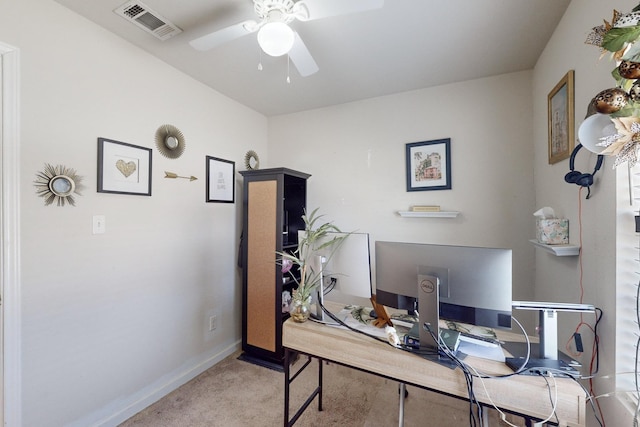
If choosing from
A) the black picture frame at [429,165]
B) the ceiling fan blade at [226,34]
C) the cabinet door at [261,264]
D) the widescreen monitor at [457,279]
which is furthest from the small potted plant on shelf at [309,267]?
the black picture frame at [429,165]

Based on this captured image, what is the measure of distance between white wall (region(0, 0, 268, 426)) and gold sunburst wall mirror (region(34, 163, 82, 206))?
4cm

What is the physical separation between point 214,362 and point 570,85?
132 inches

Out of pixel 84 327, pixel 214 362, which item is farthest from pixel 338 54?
pixel 214 362

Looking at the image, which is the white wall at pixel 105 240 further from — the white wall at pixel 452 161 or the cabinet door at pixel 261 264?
the white wall at pixel 452 161

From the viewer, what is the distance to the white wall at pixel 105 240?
1.45m

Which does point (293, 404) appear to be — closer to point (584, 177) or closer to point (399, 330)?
point (399, 330)

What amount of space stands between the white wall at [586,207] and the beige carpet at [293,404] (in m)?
0.97

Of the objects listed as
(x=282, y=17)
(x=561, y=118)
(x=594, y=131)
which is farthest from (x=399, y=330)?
(x=282, y=17)

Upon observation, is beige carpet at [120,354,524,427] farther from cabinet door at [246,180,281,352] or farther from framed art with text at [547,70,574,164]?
framed art with text at [547,70,574,164]

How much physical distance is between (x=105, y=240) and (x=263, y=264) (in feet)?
4.01

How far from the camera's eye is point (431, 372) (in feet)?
3.76

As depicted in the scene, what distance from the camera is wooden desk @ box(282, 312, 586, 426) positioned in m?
0.97

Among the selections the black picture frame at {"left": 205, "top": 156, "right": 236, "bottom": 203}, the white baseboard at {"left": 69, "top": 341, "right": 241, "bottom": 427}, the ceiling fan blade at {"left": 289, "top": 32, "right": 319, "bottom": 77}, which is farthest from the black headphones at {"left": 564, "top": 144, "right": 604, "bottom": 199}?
the white baseboard at {"left": 69, "top": 341, "right": 241, "bottom": 427}

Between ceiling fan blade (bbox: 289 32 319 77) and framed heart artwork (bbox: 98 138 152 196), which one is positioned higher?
ceiling fan blade (bbox: 289 32 319 77)
